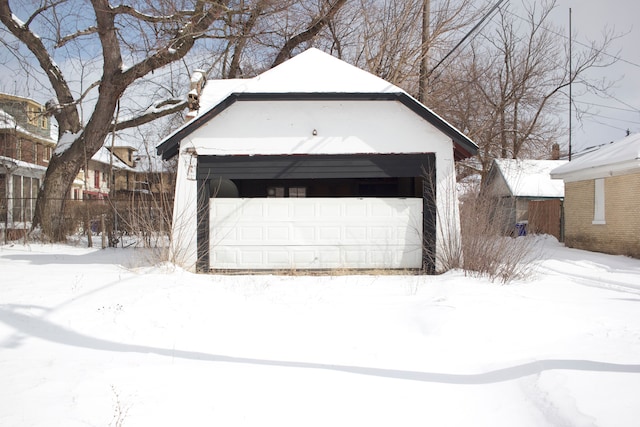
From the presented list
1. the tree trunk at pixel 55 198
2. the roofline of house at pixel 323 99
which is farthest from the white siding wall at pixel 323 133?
the tree trunk at pixel 55 198

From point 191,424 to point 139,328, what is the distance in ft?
8.35

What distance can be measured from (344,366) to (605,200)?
15.6 m

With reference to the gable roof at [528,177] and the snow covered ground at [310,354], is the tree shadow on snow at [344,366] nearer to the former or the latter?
the snow covered ground at [310,354]

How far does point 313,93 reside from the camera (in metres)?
10.1

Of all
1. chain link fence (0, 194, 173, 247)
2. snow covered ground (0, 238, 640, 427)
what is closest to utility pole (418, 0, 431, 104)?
chain link fence (0, 194, 173, 247)

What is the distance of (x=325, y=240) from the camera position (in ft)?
34.8

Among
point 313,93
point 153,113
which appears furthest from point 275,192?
point 153,113

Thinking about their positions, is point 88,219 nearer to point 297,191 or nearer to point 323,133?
point 297,191

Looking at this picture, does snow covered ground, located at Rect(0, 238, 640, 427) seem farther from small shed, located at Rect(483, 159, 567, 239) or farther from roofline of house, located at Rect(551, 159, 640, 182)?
small shed, located at Rect(483, 159, 567, 239)

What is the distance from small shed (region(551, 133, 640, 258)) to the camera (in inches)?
570

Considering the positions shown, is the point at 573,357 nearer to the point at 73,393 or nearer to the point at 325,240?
the point at 73,393

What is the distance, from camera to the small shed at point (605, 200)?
1448 centimetres

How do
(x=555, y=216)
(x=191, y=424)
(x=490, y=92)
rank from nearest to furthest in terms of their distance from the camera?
(x=191, y=424) < (x=555, y=216) < (x=490, y=92)

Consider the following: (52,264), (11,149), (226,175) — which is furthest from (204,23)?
(11,149)
